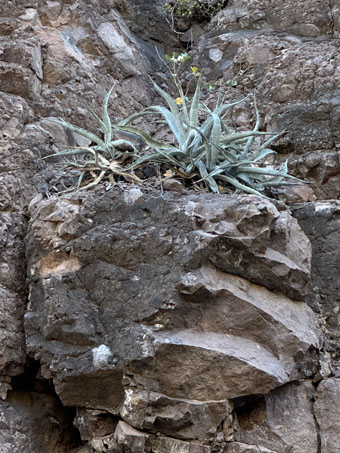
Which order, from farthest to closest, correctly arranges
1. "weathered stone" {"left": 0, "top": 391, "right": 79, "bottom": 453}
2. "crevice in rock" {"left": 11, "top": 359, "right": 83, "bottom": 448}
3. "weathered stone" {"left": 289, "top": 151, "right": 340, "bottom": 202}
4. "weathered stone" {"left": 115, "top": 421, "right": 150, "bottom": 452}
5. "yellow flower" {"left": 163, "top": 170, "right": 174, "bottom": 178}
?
"weathered stone" {"left": 289, "top": 151, "right": 340, "bottom": 202}, "yellow flower" {"left": 163, "top": 170, "right": 174, "bottom": 178}, "crevice in rock" {"left": 11, "top": 359, "right": 83, "bottom": 448}, "weathered stone" {"left": 0, "top": 391, "right": 79, "bottom": 453}, "weathered stone" {"left": 115, "top": 421, "right": 150, "bottom": 452}

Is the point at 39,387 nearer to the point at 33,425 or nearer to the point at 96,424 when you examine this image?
the point at 33,425

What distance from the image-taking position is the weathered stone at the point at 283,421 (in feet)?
8.47

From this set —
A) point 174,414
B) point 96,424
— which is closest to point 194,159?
point 174,414

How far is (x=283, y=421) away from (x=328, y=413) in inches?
9.3

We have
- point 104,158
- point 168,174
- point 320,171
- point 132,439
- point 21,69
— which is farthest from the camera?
point 21,69

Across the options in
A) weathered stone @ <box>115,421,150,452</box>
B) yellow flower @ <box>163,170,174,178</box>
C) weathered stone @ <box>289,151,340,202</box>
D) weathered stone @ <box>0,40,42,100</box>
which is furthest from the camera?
weathered stone @ <box>0,40,42,100</box>

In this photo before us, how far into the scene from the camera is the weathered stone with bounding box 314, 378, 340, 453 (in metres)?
2.60

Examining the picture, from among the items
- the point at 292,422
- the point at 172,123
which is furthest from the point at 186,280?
the point at 172,123

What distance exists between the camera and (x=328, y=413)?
8.78ft

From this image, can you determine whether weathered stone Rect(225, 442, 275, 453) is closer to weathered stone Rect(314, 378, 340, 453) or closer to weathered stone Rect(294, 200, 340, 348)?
weathered stone Rect(314, 378, 340, 453)

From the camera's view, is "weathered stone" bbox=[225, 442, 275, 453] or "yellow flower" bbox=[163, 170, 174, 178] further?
"yellow flower" bbox=[163, 170, 174, 178]

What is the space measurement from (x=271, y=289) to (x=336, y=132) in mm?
1543

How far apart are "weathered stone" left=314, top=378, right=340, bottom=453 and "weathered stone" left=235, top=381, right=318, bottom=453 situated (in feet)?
0.11

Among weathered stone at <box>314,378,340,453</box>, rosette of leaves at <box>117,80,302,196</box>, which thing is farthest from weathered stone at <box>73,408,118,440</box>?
rosette of leaves at <box>117,80,302,196</box>
